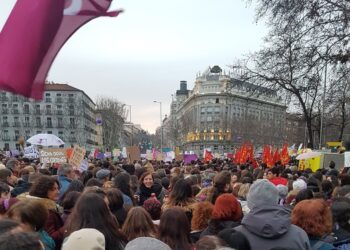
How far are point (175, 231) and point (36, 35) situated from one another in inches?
80.7

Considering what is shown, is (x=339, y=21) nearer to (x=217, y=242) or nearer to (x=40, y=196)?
(x=40, y=196)

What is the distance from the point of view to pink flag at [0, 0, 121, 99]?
8.75ft

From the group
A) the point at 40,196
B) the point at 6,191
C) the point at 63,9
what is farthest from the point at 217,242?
the point at 6,191

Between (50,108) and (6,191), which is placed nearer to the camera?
(6,191)

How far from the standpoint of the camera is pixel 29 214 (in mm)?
3758

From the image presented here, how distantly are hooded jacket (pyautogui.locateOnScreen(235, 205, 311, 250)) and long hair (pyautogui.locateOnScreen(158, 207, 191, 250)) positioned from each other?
475 mm

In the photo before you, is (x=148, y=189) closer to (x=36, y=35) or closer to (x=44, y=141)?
(x=36, y=35)

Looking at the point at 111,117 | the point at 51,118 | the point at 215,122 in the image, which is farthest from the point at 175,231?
the point at 51,118

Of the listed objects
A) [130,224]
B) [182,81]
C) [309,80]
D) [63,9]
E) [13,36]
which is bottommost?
[130,224]

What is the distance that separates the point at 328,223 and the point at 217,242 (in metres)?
1.53

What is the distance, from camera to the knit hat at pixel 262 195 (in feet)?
13.5

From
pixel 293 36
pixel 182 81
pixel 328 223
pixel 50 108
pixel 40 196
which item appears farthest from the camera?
pixel 182 81

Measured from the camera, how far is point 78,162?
12.5 metres

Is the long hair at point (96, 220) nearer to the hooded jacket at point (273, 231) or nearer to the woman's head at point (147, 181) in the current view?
the hooded jacket at point (273, 231)
